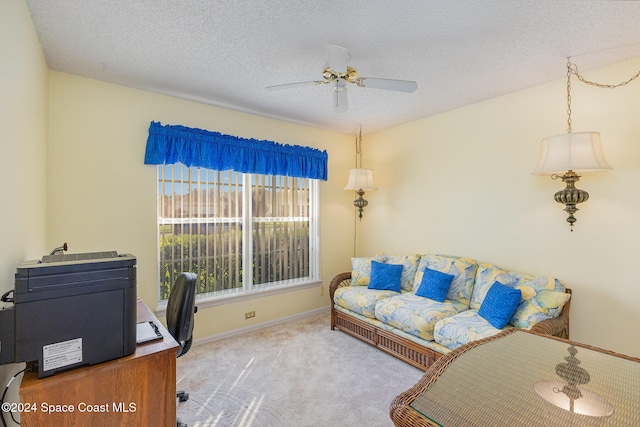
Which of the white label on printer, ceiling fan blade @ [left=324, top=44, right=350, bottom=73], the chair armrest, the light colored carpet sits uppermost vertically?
ceiling fan blade @ [left=324, top=44, right=350, bottom=73]

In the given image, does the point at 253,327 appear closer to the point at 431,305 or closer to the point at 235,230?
the point at 235,230

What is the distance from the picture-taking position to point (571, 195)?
2484mm

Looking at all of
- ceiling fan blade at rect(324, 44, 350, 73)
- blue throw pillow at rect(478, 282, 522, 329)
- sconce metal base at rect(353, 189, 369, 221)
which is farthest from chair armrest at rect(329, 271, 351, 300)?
ceiling fan blade at rect(324, 44, 350, 73)

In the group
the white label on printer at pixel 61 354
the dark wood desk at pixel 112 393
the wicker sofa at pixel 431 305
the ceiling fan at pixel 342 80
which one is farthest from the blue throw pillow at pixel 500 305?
the white label on printer at pixel 61 354

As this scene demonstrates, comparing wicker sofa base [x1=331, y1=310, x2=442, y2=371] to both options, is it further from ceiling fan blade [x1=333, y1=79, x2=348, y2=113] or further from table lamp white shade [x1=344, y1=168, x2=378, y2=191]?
ceiling fan blade [x1=333, y1=79, x2=348, y2=113]

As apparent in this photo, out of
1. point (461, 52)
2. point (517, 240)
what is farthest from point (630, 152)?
point (461, 52)

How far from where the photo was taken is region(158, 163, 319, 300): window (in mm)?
3172

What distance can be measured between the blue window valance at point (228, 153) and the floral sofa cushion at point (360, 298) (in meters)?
1.59

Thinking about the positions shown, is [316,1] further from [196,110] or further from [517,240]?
[517,240]

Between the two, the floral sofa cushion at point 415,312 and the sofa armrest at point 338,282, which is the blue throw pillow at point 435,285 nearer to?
the floral sofa cushion at point 415,312

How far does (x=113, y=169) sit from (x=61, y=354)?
2101 millimetres

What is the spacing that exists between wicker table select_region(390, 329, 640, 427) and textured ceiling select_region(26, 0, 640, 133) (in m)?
1.95

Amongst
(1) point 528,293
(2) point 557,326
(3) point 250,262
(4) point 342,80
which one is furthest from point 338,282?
(4) point 342,80

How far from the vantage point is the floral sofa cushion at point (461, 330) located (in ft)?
7.64
